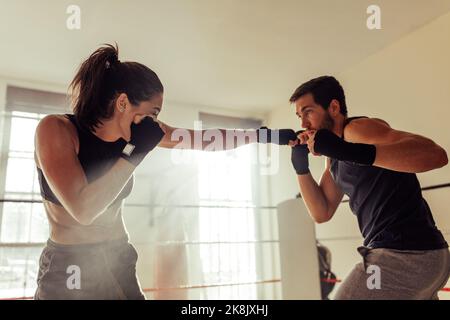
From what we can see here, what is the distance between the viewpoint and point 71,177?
0.89 m

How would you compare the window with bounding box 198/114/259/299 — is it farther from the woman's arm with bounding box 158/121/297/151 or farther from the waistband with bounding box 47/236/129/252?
the waistband with bounding box 47/236/129/252

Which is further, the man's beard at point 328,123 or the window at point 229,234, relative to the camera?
the window at point 229,234

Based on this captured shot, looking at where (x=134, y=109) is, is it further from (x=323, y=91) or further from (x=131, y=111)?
(x=323, y=91)

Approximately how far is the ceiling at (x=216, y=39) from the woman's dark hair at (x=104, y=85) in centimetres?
124

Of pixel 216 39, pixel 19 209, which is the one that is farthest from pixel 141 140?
pixel 19 209

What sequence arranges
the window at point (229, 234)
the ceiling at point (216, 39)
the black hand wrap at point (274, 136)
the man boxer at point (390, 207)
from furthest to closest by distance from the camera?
the window at point (229, 234) < the ceiling at point (216, 39) < the black hand wrap at point (274, 136) < the man boxer at point (390, 207)

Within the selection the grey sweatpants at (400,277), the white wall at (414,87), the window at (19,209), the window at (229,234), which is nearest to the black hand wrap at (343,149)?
the grey sweatpants at (400,277)

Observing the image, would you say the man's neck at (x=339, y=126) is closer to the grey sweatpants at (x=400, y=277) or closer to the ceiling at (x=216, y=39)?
the grey sweatpants at (x=400, y=277)

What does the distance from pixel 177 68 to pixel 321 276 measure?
64.3 inches

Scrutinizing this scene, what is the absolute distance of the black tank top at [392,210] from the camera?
3.49 feet

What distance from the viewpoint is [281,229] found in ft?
9.80

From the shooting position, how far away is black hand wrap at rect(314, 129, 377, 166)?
100 centimetres

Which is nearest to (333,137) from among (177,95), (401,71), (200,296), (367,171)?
(367,171)

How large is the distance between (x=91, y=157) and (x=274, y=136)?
62 centimetres
